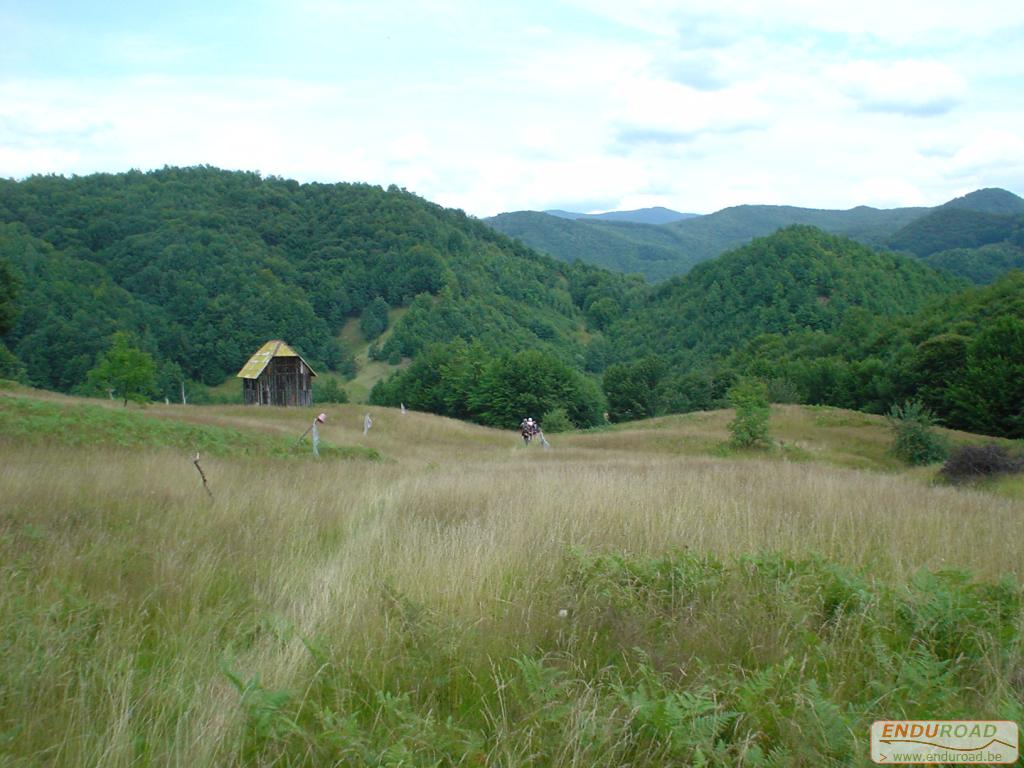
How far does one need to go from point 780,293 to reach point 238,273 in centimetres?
8776

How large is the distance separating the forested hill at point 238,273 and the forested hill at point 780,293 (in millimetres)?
18169

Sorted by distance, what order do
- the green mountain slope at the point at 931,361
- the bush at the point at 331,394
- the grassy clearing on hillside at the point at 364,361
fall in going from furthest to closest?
the grassy clearing on hillside at the point at 364,361 → the bush at the point at 331,394 → the green mountain slope at the point at 931,361

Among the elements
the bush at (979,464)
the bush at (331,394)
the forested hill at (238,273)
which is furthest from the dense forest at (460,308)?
the bush at (979,464)

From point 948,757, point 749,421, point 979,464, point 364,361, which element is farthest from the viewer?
point 364,361

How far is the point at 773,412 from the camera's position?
127 feet

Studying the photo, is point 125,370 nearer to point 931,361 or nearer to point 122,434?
point 122,434

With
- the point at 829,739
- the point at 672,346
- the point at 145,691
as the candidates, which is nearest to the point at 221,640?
the point at 145,691

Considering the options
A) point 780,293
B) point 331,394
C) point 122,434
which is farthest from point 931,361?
point 780,293

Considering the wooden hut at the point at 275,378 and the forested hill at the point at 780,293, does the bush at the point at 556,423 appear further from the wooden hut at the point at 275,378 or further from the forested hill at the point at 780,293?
the forested hill at the point at 780,293

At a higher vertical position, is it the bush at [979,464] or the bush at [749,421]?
the bush at [979,464]

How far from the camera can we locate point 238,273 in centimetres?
10781

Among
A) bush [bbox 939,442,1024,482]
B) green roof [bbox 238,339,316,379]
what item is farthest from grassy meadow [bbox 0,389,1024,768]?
green roof [bbox 238,339,316,379]

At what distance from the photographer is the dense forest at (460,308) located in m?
65.3

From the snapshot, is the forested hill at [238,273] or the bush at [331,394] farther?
the forested hill at [238,273]
